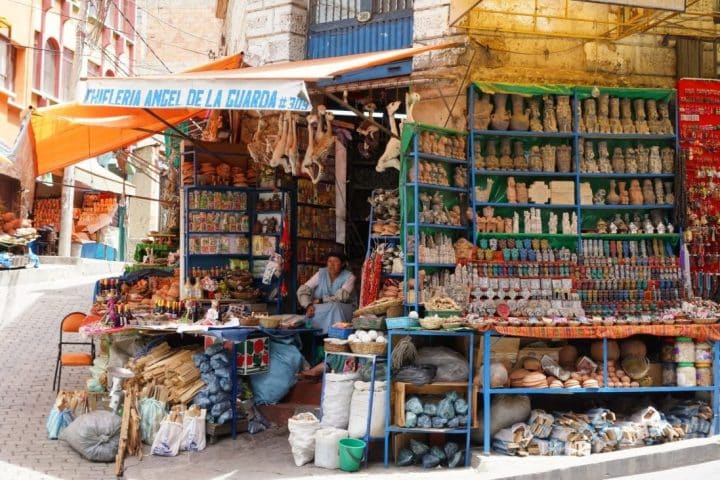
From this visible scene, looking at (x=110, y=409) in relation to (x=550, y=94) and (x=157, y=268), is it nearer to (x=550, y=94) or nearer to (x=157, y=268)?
(x=157, y=268)

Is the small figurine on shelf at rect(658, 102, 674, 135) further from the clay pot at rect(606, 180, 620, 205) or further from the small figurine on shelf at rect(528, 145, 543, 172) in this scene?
the small figurine on shelf at rect(528, 145, 543, 172)

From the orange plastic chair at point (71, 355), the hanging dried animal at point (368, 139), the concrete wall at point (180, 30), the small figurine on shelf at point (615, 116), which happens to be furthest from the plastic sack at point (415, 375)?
the concrete wall at point (180, 30)

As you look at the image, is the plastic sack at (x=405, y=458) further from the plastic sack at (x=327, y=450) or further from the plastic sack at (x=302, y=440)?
the plastic sack at (x=302, y=440)

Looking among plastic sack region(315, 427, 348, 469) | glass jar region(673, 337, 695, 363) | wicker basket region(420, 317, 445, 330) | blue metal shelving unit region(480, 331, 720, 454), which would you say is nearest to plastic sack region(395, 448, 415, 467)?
plastic sack region(315, 427, 348, 469)

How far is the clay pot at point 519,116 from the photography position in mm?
8680

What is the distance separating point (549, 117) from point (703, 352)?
2941 mm

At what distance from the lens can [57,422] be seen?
7793 millimetres

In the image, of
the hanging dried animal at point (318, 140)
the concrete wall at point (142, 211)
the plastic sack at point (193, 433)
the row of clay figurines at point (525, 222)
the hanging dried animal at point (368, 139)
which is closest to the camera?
the plastic sack at point (193, 433)

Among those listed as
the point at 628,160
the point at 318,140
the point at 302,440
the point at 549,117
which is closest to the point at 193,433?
the point at 302,440

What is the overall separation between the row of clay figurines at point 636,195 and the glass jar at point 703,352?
188cm

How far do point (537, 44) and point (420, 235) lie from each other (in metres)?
2.59

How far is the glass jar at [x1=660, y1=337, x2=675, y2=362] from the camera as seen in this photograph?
7.66 meters

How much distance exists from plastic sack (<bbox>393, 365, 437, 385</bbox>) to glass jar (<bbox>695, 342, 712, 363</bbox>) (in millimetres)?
2664

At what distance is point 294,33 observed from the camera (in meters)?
10.0
